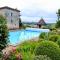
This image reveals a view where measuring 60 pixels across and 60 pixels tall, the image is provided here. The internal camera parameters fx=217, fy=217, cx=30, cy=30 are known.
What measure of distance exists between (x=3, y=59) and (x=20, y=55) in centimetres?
44

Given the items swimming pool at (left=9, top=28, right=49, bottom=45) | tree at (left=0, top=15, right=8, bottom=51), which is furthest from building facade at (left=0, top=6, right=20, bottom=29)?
tree at (left=0, top=15, right=8, bottom=51)

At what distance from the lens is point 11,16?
2989cm

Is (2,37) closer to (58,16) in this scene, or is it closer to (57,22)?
(57,22)

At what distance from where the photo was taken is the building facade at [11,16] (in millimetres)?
28500

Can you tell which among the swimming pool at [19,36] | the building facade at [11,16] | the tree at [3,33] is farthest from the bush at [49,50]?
the building facade at [11,16]

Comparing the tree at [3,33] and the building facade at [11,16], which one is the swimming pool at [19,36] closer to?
the tree at [3,33]

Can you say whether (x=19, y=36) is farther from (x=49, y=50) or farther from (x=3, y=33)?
(x=49, y=50)

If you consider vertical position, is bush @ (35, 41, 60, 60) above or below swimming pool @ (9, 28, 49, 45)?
above

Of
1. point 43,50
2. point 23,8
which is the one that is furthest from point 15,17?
point 43,50

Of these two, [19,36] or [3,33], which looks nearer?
[3,33]

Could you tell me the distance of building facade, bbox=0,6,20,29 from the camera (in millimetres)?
28500

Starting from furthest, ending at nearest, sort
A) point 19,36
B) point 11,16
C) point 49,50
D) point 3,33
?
point 11,16
point 19,36
point 3,33
point 49,50

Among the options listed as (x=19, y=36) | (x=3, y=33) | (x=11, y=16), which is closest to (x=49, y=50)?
(x=3, y=33)

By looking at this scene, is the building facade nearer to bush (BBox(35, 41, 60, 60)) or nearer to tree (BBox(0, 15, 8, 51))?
tree (BBox(0, 15, 8, 51))
